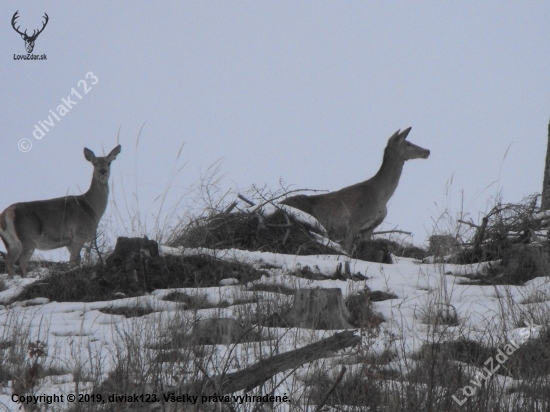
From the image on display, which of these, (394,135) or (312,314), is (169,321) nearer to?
(312,314)

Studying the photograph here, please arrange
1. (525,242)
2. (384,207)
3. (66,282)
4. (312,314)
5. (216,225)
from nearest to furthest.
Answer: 1. (312,314)
2. (66,282)
3. (525,242)
4. (216,225)
5. (384,207)

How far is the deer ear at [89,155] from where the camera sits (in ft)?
41.9

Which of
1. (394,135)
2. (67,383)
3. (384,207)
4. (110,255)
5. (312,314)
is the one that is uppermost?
(394,135)

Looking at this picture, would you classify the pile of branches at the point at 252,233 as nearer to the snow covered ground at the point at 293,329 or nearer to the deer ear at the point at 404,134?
the snow covered ground at the point at 293,329

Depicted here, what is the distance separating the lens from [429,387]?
11.6 ft

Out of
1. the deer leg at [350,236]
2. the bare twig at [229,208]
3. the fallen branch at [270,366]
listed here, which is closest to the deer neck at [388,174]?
the deer leg at [350,236]

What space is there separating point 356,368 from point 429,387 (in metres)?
0.81

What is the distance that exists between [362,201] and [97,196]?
4.47 meters

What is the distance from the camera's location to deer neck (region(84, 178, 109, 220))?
13.0 metres

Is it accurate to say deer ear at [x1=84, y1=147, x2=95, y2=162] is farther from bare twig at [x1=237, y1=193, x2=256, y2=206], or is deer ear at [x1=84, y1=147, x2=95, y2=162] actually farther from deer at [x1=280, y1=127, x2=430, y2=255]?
bare twig at [x1=237, y1=193, x2=256, y2=206]

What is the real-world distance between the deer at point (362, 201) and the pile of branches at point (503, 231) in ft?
9.76

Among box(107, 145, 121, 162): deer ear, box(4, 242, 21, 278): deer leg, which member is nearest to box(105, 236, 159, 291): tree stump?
box(4, 242, 21, 278): deer leg

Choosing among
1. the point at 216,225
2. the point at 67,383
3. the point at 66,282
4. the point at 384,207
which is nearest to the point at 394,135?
the point at 384,207

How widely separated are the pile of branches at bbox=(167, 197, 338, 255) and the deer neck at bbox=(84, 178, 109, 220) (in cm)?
367
